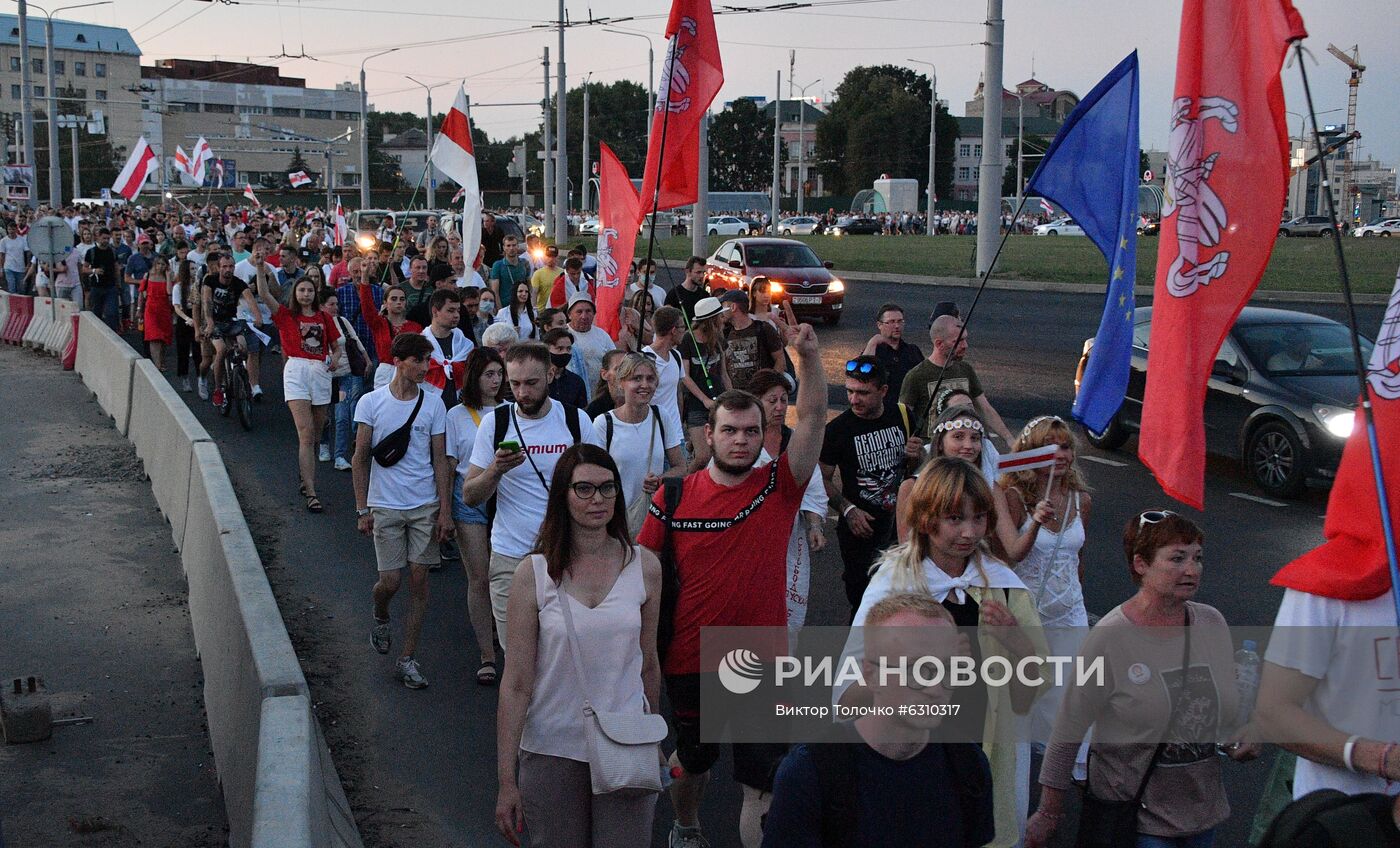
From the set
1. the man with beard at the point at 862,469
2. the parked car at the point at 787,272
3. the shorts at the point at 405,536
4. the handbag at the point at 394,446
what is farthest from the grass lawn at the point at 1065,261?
the man with beard at the point at 862,469

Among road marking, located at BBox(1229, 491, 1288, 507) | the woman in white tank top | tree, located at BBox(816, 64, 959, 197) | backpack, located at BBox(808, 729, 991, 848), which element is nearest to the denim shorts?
the woman in white tank top

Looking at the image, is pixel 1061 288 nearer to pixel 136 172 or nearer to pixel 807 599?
pixel 136 172

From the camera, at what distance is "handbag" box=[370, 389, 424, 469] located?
7.11 m

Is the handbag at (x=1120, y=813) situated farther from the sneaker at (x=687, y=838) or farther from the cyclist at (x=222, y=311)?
the cyclist at (x=222, y=311)

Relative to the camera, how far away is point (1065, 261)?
41.4 m

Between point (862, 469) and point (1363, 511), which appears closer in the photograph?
point (1363, 511)

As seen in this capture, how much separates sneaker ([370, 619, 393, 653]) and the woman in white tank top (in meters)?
3.32

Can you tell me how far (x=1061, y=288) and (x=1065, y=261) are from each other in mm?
9917

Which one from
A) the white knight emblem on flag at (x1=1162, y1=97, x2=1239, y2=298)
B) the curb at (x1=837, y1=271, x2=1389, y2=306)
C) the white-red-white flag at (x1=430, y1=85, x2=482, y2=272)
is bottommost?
the curb at (x1=837, y1=271, x2=1389, y2=306)

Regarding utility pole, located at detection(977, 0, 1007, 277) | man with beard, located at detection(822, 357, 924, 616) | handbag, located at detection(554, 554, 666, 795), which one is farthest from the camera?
utility pole, located at detection(977, 0, 1007, 277)

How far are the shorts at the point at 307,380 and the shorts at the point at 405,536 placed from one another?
4.21 meters

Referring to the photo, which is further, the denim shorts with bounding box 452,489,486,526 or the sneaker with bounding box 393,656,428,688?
the denim shorts with bounding box 452,489,486,526

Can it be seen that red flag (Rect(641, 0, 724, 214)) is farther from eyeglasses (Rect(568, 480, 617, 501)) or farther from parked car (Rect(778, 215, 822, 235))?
parked car (Rect(778, 215, 822, 235))

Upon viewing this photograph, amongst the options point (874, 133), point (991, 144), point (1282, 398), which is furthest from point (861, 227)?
point (1282, 398)
